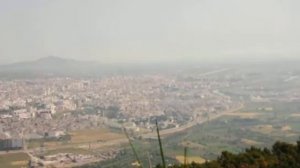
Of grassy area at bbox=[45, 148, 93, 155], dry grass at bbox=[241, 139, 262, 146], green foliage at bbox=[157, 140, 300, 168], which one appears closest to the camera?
green foliage at bbox=[157, 140, 300, 168]

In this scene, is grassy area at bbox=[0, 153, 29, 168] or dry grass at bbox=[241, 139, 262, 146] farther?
dry grass at bbox=[241, 139, 262, 146]

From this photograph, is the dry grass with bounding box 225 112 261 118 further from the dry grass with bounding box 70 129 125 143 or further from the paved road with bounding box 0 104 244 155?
the dry grass with bounding box 70 129 125 143

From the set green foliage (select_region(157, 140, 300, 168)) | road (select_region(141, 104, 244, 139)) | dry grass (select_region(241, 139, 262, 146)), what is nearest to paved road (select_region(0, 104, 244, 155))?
road (select_region(141, 104, 244, 139))

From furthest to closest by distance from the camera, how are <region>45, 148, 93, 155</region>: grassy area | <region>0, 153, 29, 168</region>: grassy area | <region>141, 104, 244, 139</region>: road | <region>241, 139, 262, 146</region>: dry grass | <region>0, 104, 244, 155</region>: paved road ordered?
<region>141, 104, 244, 139</region>: road, <region>0, 104, 244, 155</region>: paved road, <region>45, 148, 93, 155</region>: grassy area, <region>241, 139, 262, 146</region>: dry grass, <region>0, 153, 29, 168</region>: grassy area

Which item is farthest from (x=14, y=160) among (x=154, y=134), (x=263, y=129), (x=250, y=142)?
(x=263, y=129)

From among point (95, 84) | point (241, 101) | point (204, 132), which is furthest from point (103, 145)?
point (95, 84)

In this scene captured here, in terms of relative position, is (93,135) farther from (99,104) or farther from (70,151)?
(99,104)

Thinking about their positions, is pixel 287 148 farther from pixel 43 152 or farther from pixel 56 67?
pixel 56 67

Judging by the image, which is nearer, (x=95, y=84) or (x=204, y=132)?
(x=204, y=132)
